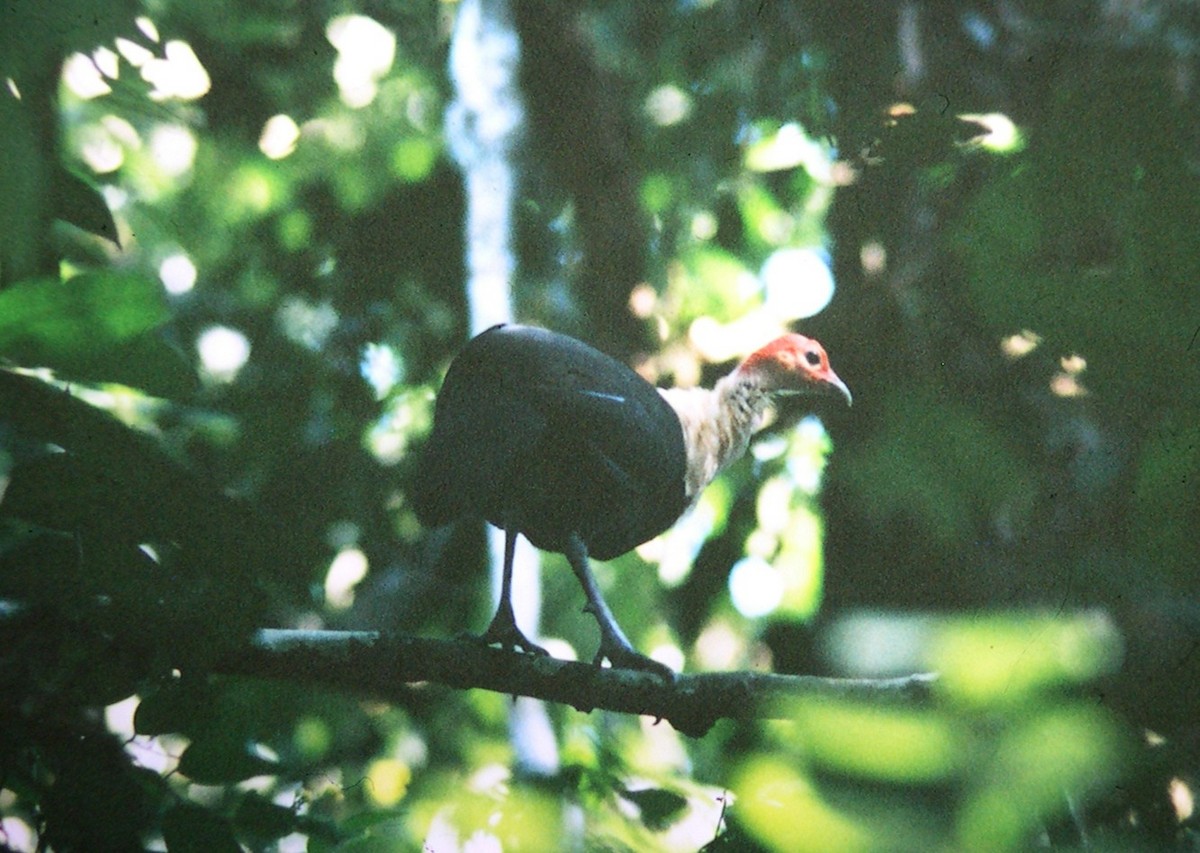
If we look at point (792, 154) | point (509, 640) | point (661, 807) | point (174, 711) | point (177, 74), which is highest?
point (177, 74)

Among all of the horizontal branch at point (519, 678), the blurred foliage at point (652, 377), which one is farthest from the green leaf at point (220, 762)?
the horizontal branch at point (519, 678)

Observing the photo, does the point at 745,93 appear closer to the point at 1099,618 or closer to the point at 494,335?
the point at 494,335

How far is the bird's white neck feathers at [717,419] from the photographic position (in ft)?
4.18

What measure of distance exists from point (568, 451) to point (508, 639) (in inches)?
8.5

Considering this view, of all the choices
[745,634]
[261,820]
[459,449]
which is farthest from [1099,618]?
[261,820]

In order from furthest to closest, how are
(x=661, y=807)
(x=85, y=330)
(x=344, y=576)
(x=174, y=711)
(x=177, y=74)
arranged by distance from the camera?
(x=177, y=74)
(x=344, y=576)
(x=661, y=807)
(x=174, y=711)
(x=85, y=330)

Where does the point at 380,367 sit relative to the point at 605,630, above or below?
above

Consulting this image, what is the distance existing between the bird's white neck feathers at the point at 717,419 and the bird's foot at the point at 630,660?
0.65 ft

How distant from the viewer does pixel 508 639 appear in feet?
3.91

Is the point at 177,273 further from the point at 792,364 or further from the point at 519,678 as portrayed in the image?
the point at 792,364

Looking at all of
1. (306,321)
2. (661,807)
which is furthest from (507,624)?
(306,321)

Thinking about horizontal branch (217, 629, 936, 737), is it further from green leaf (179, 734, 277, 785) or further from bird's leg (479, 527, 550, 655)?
green leaf (179, 734, 277, 785)

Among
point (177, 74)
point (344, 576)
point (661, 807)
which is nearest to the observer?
point (661, 807)

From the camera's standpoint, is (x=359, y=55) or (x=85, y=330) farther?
(x=359, y=55)
